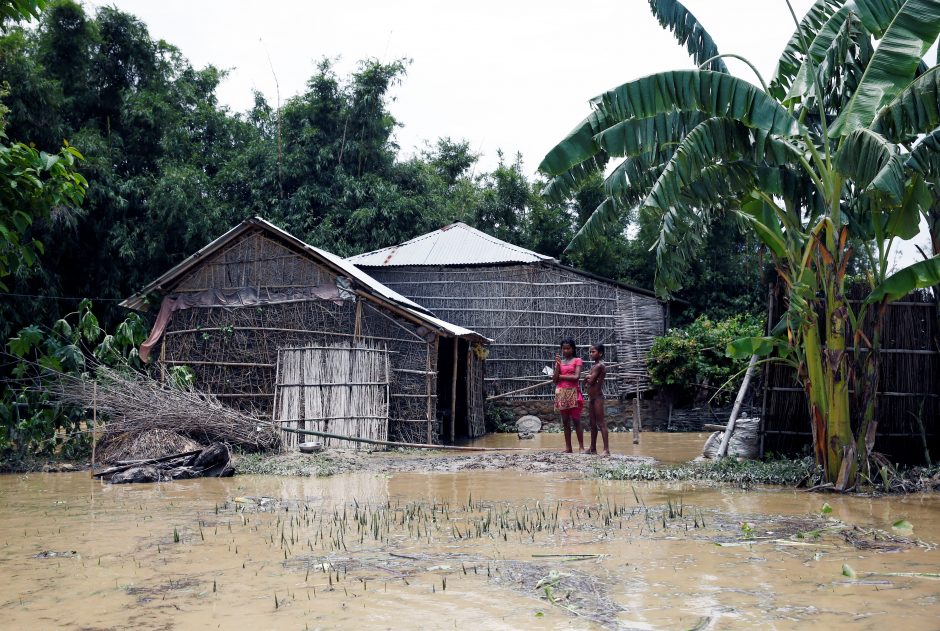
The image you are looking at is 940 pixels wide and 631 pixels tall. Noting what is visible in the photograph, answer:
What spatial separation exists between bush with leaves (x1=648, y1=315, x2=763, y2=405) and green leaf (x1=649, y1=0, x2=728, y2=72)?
30.7 ft

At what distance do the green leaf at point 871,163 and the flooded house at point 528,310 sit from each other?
1122 cm

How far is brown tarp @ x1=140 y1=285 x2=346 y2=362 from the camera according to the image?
13.4m

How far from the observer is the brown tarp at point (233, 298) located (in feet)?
43.9

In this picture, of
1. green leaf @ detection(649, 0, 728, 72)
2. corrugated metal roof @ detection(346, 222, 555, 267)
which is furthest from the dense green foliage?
green leaf @ detection(649, 0, 728, 72)

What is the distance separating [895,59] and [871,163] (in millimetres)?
1004

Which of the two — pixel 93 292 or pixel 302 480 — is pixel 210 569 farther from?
pixel 93 292

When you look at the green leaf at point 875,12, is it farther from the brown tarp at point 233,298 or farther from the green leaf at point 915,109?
the brown tarp at point 233,298

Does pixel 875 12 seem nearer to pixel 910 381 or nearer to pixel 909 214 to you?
pixel 909 214

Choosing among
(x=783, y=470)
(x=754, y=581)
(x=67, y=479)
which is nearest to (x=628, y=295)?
(x=783, y=470)

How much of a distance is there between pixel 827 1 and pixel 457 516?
21.0 feet


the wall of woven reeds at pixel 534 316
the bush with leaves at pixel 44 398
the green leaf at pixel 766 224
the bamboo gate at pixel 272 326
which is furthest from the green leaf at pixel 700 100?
the wall of woven reeds at pixel 534 316

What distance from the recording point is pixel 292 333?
43.3ft

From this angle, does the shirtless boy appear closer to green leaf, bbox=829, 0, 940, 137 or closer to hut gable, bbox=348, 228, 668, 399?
green leaf, bbox=829, 0, 940, 137

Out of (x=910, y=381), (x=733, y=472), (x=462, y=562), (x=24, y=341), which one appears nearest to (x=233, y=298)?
(x=24, y=341)
